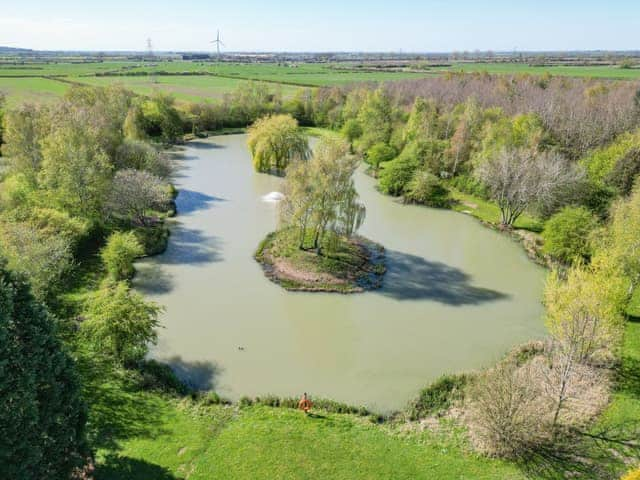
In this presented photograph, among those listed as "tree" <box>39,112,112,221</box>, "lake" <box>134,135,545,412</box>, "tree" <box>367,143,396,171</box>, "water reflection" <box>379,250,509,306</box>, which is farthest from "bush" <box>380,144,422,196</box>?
"tree" <box>39,112,112,221</box>

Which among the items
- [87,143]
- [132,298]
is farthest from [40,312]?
[87,143]

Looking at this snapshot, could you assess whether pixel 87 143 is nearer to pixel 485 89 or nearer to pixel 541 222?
pixel 541 222

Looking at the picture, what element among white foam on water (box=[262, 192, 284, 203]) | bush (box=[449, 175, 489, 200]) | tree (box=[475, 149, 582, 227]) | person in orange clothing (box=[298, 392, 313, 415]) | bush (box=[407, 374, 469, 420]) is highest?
tree (box=[475, 149, 582, 227])

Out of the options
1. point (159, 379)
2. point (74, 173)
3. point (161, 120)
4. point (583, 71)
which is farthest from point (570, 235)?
point (583, 71)

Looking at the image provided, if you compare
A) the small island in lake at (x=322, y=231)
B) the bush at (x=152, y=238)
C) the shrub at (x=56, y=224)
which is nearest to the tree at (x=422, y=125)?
the small island in lake at (x=322, y=231)

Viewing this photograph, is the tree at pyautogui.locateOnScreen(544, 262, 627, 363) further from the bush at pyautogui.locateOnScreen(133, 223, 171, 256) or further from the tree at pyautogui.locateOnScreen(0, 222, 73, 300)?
the bush at pyautogui.locateOnScreen(133, 223, 171, 256)

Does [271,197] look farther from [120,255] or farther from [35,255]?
[35,255]
